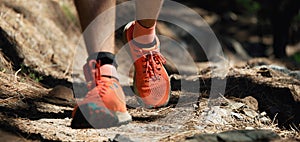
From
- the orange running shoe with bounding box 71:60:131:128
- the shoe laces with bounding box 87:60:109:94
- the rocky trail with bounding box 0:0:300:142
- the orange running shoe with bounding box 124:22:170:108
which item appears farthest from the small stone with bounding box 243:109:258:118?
the shoe laces with bounding box 87:60:109:94

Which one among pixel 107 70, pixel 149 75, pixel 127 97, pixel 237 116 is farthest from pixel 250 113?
pixel 107 70

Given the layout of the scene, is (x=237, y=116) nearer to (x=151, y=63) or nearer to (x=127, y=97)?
(x=151, y=63)

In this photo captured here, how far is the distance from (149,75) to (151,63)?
70 millimetres

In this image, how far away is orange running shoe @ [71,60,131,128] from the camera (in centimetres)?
202

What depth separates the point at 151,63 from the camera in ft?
8.38

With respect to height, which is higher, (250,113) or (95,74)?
(95,74)

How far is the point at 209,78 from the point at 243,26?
5.52m

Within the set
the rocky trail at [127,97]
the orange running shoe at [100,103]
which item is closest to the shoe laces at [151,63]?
the rocky trail at [127,97]

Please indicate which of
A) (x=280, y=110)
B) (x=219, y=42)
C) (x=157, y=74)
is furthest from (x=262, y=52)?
(x=157, y=74)

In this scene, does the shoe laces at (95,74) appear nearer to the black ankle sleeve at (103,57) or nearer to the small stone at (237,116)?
the black ankle sleeve at (103,57)

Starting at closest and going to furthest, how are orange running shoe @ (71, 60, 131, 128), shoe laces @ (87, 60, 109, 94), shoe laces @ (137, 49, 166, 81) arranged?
orange running shoe @ (71, 60, 131, 128) < shoe laces @ (87, 60, 109, 94) < shoe laces @ (137, 49, 166, 81)

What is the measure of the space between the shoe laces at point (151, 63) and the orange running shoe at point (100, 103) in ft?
1.22

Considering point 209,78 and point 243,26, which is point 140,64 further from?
point 243,26

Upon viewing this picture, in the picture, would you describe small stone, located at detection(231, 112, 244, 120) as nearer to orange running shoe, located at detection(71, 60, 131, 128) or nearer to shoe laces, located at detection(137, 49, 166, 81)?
shoe laces, located at detection(137, 49, 166, 81)
